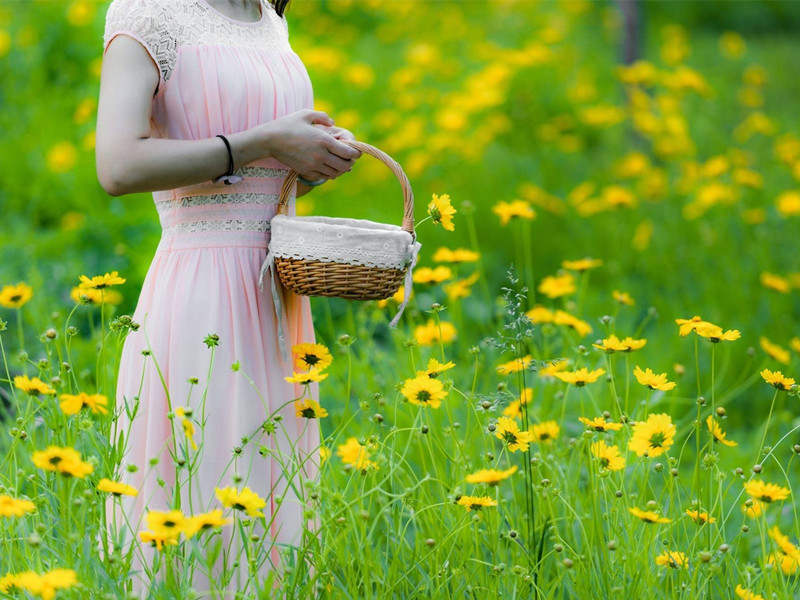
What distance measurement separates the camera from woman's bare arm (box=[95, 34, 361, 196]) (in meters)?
1.40

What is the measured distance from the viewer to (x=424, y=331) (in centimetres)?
204

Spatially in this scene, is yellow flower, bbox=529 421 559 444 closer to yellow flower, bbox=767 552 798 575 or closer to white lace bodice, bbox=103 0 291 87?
yellow flower, bbox=767 552 798 575

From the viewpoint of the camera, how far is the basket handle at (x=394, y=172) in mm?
1479

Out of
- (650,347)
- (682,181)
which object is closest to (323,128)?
(650,347)

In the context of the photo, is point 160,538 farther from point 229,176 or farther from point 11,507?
point 229,176

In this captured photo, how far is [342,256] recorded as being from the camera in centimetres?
141

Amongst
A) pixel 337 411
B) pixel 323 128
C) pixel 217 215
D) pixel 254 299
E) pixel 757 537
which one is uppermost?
pixel 323 128

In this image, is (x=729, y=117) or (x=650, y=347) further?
(x=729, y=117)

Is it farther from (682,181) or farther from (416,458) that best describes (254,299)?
(682,181)

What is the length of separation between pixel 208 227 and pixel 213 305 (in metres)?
0.13

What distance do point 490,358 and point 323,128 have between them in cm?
138

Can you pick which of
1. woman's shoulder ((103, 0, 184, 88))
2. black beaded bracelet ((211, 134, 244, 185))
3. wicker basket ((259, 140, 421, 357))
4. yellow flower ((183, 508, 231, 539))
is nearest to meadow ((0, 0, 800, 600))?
yellow flower ((183, 508, 231, 539))

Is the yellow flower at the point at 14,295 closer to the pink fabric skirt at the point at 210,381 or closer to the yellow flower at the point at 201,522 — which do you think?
the pink fabric skirt at the point at 210,381

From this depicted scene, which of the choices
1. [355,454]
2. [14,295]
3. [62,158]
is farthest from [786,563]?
[62,158]
